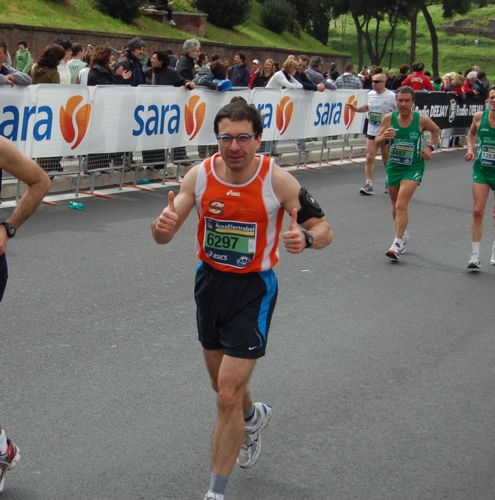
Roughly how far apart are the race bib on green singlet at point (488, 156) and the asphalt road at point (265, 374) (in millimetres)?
1178

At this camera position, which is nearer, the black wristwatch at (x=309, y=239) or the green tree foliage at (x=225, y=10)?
the black wristwatch at (x=309, y=239)

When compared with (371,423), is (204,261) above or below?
above

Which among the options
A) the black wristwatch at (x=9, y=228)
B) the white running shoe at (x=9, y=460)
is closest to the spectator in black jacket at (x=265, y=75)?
the black wristwatch at (x=9, y=228)

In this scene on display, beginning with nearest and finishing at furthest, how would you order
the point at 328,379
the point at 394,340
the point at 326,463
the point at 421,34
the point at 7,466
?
the point at 7,466 < the point at 326,463 < the point at 328,379 < the point at 394,340 < the point at 421,34

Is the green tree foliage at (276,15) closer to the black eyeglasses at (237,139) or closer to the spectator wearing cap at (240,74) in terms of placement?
the spectator wearing cap at (240,74)

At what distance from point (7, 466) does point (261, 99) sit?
38.3 feet

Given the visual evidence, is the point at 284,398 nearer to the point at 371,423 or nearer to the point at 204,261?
the point at 371,423

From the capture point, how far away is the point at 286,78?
16344 mm

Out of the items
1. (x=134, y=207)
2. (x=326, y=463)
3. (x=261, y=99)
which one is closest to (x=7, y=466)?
(x=326, y=463)

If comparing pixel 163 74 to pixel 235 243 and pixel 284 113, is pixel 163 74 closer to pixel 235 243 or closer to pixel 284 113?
pixel 284 113

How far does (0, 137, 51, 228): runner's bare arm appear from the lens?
4.07 metres

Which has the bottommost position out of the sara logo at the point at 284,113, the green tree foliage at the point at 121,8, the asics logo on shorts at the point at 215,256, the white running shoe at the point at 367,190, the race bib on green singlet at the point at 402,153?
the white running shoe at the point at 367,190

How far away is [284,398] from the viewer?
5.79 meters

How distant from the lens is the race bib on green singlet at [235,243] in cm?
439
